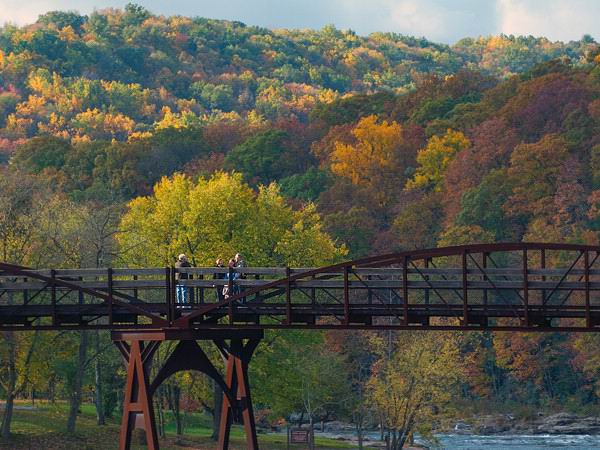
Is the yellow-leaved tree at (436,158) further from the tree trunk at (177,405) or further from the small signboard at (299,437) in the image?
the small signboard at (299,437)

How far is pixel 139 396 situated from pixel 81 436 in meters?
22.6

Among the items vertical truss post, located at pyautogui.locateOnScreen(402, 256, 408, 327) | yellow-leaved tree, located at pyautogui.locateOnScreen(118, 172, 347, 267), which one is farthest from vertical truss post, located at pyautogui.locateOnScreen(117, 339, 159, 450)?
yellow-leaved tree, located at pyautogui.locateOnScreen(118, 172, 347, 267)

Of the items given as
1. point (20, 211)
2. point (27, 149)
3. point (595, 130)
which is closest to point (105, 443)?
point (20, 211)

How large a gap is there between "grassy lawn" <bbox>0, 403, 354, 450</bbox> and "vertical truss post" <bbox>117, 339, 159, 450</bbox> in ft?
59.7

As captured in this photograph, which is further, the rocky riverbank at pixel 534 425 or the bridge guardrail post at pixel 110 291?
the rocky riverbank at pixel 534 425

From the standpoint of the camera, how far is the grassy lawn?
7200cm

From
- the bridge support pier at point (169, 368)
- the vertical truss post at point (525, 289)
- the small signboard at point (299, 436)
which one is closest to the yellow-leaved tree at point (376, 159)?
the small signboard at point (299, 436)

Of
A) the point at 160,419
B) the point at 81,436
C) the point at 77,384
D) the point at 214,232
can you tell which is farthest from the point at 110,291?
the point at 214,232

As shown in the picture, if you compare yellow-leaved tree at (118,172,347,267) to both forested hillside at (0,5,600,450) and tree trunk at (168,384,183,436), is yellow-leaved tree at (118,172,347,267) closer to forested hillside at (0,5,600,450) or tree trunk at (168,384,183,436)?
forested hillside at (0,5,600,450)

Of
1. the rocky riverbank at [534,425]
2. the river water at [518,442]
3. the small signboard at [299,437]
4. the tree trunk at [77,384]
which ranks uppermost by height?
the tree trunk at [77,384]

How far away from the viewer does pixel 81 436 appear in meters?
74.2

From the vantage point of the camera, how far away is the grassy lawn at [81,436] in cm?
7200

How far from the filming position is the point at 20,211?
74.0m

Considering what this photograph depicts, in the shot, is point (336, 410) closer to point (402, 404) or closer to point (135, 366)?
point (402, 404)
